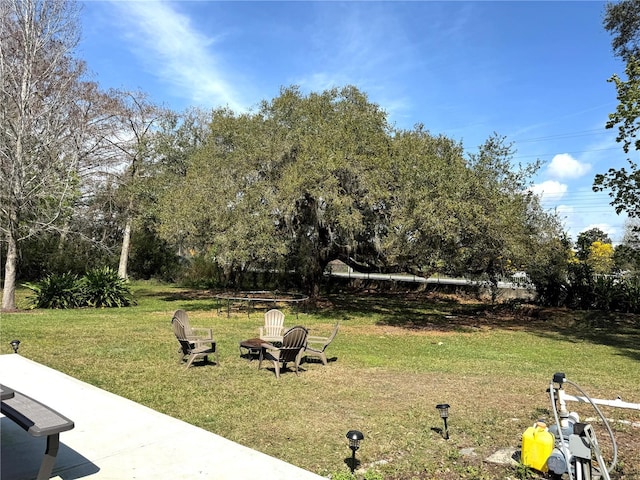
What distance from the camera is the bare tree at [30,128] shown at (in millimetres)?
13781

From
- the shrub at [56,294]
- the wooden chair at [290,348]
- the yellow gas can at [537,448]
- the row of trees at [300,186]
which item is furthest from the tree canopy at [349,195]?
the yellow gas can at [537,448]

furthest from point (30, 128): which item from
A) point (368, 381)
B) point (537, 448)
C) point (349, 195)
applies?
point (537, 448)

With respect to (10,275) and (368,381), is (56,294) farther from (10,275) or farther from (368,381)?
(368,381)

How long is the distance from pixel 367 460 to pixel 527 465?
4.54 feet

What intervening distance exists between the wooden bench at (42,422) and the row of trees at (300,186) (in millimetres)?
10205

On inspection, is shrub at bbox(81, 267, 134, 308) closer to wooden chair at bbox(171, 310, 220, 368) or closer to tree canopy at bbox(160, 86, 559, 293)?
tree canopy at bbox(160, 86, 559, 293)

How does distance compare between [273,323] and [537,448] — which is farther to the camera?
[273,323]

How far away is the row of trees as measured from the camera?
13.0 metres

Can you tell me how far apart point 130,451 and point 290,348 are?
11.9 feet

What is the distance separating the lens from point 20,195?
543 inches

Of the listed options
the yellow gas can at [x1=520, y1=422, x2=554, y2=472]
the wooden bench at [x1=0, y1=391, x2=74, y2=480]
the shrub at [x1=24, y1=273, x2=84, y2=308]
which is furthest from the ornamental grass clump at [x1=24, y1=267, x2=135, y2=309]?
the yellow gas can at [x1=520, y1=422, x2=554, y2=472]

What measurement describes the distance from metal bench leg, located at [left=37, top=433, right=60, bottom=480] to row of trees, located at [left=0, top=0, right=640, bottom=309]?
404 inches

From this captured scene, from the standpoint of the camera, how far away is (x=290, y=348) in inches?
291

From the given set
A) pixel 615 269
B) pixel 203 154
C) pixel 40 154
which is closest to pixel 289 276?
pixel 203 154
